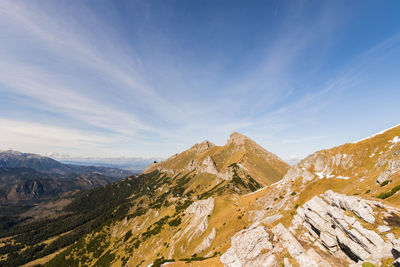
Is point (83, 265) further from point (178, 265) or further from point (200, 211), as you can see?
point (178, 265)

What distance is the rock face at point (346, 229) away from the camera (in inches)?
857

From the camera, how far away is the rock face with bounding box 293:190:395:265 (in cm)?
2177

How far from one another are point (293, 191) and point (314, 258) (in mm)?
52870

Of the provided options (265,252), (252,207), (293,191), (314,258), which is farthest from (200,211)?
(314,258)

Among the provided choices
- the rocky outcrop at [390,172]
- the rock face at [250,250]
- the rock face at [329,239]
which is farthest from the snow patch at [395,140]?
the rock face at [250,250]

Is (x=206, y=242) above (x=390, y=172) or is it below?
below

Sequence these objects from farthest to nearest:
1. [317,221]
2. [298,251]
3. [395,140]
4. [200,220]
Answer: [200,220]
[395,140]
[317,221]
[298,251]

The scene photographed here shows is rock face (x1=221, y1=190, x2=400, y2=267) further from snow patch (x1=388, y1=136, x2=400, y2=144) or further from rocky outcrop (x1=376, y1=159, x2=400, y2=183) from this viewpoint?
snow patch (x1=388, y1=136, x2=400, y2=144)

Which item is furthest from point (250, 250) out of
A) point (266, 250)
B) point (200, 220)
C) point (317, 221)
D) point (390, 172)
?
point (200, 220)

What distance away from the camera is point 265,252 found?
28203mm

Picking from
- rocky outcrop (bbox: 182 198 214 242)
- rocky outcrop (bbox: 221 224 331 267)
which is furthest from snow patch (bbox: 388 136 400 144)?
rocky outcrop (bbox: 182 198 214 242)

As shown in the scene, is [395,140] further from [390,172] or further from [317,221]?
[317,221]

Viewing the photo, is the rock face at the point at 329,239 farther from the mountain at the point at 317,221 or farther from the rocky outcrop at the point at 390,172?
the rocky outcrop at the point at 390,172

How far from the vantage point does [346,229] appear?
84.8 feet
